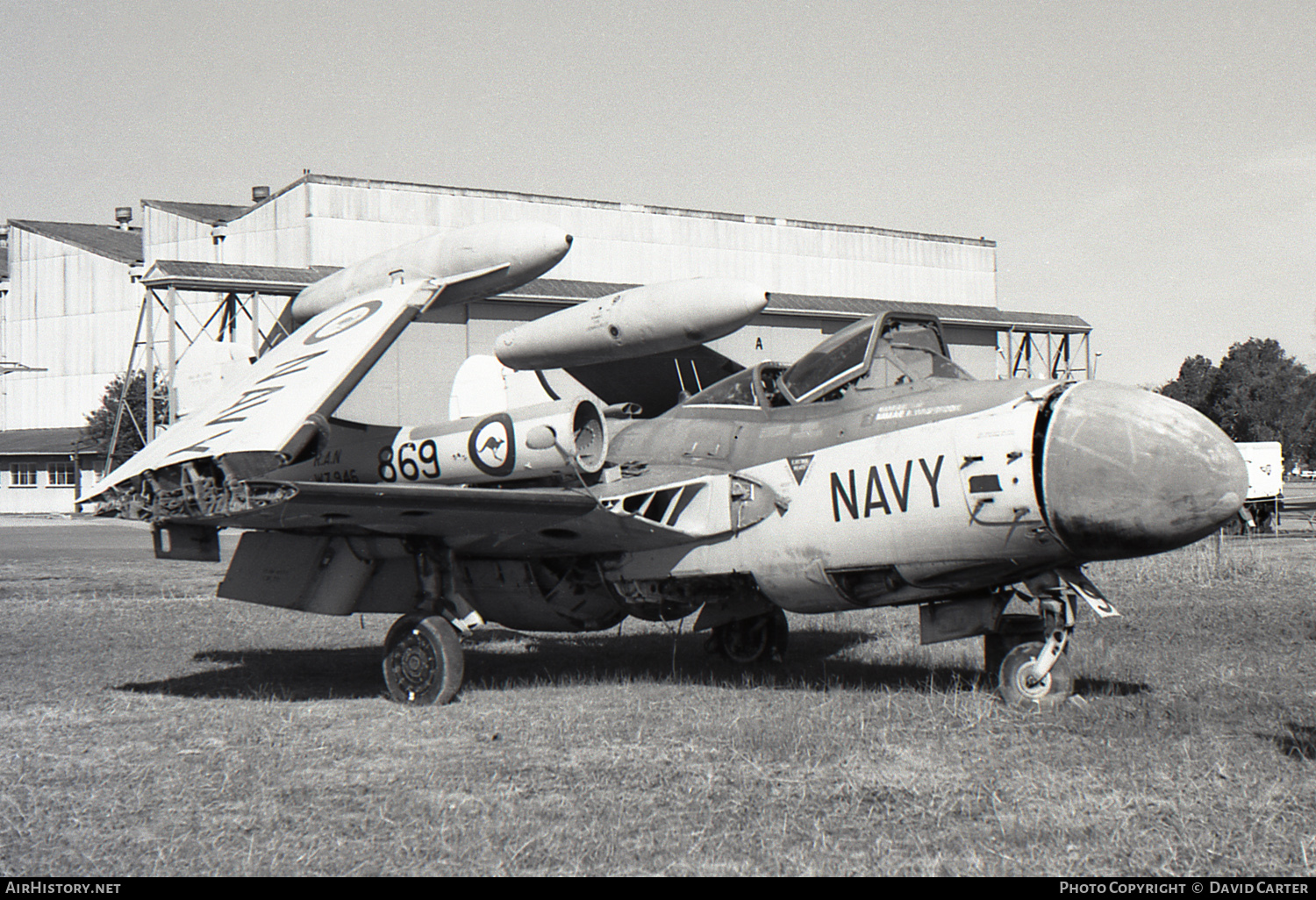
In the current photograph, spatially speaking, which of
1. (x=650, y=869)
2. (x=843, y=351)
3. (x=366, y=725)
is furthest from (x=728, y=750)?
(x=843, y=351)

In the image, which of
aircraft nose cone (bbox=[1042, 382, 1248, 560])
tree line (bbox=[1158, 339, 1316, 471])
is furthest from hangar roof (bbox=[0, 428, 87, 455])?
tree line (bbox=[1158, 339, 1316, 471])

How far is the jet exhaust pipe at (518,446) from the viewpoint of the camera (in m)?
8.78

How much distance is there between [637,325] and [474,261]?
5.22 feet

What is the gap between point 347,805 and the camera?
5703 mm

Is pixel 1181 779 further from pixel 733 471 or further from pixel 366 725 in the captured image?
pixel 366 725

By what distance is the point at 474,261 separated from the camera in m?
10.1

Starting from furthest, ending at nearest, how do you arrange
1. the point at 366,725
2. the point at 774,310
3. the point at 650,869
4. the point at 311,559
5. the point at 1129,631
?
the point at 774,310, the point at 1129,631, the point at 311,559, the point at 366,725, the point at 650,869

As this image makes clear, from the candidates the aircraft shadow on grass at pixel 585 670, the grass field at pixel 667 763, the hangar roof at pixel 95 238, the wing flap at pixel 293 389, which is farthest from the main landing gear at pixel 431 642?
the hangar roof at pixel 95 238

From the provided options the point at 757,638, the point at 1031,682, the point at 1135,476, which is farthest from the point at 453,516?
the point at 1135,476

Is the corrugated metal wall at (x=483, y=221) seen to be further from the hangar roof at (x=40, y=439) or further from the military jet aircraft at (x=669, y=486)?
the military jet aircraft at (x=669, y=486)

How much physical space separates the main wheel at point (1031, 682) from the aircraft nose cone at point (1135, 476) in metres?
1.05

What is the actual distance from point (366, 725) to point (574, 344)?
3783 millimetres

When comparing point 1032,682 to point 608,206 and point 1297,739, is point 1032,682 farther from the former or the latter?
point 608,206

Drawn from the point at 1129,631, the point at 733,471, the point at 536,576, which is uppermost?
the point at 733,471
